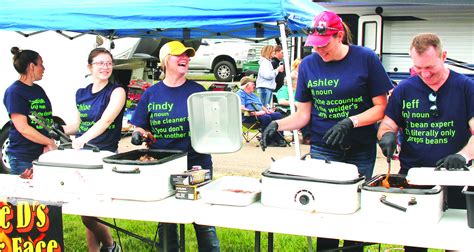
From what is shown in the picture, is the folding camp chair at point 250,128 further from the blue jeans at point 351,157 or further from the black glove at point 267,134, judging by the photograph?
the black glove at point 267,134

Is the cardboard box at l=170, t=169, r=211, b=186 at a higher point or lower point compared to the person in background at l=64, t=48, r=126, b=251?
lower

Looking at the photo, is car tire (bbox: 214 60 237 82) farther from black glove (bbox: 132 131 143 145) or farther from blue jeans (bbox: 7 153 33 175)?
black glove (bbox: 132 131 143 145)

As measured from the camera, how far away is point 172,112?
3701mm

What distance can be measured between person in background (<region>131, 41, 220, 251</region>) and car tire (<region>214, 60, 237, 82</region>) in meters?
14.8

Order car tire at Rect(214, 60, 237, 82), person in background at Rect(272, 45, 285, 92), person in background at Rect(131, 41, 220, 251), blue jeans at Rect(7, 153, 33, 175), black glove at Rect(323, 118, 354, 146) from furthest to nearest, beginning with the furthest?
car tire at Rect(214, 60, 237, 82) → person in background at Rect(272, 45, 285, 92) → blue jeans at Rect(7, 153, 33, 175) → person in background at Rect(131, 41, 220, 251) → black glove at Rect(323, 118, 354, 146)

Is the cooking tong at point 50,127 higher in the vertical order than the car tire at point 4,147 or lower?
higher

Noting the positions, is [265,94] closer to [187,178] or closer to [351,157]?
[351,157]

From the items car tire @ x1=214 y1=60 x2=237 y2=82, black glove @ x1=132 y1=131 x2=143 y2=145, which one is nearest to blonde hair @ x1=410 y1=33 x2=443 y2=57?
black glove @ x1=132 y1=131 x2=143 y2=145

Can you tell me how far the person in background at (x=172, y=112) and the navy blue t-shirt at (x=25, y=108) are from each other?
0.93m

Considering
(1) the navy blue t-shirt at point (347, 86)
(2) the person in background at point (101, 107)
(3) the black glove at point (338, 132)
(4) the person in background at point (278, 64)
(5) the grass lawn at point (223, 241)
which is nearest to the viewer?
(3) the black glove at point (338, 132)

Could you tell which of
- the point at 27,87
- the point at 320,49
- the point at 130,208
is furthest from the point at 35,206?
the point at 320,49

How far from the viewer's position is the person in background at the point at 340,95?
11.0 ft

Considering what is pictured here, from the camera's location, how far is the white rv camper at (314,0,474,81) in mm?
9231

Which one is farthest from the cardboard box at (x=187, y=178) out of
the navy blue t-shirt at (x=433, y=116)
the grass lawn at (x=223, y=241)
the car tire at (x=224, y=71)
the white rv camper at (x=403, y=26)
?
the car tire at (x=224, y=71)
